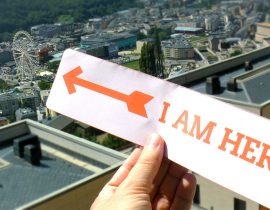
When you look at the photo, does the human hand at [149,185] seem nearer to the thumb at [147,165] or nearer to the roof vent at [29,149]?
the thumb at [147,165]

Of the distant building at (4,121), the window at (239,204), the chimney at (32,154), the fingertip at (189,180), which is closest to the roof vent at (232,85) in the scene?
the window at (239,204)

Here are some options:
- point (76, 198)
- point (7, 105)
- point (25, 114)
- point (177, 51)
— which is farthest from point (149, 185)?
point (177, 51)

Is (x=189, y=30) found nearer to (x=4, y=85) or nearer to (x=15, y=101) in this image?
(x=4, y=85)

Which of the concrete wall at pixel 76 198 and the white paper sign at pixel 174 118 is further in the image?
the concrete wall at pixel 76 198

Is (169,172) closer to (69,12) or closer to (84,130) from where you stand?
(84,130)

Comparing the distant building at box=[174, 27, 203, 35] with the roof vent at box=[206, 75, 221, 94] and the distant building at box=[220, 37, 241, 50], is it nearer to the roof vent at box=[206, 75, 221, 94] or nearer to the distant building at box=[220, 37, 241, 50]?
the distant building at box=[220, 37, 241, 50]
